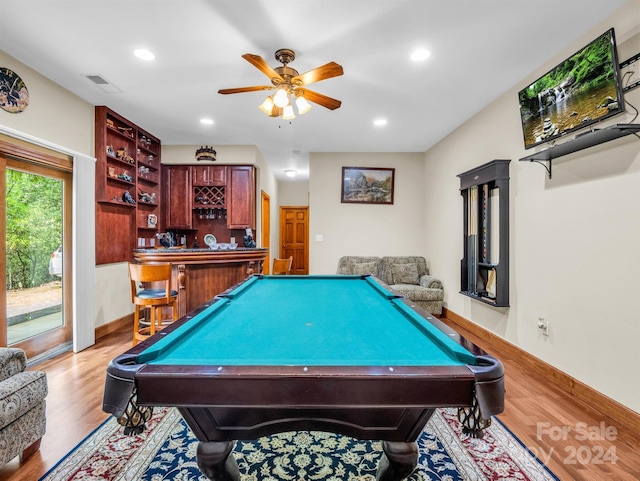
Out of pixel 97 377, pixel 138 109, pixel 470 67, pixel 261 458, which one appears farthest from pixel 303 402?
pixel 138 109

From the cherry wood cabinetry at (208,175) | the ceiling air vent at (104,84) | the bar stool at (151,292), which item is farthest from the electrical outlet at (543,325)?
the cherry wood cabinetry at (208,175)

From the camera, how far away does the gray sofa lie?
4.54 m

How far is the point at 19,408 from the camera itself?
154 centimetres

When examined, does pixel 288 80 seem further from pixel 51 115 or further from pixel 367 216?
pixel 367 216

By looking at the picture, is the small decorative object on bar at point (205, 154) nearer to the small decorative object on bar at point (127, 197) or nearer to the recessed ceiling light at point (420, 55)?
the small decorative object on bar at point (127, 197)

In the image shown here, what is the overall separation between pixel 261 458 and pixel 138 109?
3882 mm

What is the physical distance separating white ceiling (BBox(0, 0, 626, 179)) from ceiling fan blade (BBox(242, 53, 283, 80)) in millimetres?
231

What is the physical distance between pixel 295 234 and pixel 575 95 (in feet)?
24.2

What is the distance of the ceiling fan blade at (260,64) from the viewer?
210 cm

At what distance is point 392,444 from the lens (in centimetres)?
113

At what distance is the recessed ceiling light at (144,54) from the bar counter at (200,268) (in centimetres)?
190

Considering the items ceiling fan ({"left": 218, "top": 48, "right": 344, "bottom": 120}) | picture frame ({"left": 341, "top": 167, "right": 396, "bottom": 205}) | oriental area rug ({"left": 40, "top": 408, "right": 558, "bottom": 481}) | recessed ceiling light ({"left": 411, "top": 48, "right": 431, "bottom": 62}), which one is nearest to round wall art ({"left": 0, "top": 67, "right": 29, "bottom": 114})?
ceiling fan ({"left": 218, "top": 48, "right": 344, "bottom": 120})

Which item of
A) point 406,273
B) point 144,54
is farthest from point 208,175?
point 406,273

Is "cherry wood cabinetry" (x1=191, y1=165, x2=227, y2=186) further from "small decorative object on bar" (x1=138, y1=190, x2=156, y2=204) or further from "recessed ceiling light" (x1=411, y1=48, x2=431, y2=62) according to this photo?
"recessed ceiling light" (x1=411, y1=48, x2=431, y2=62)
